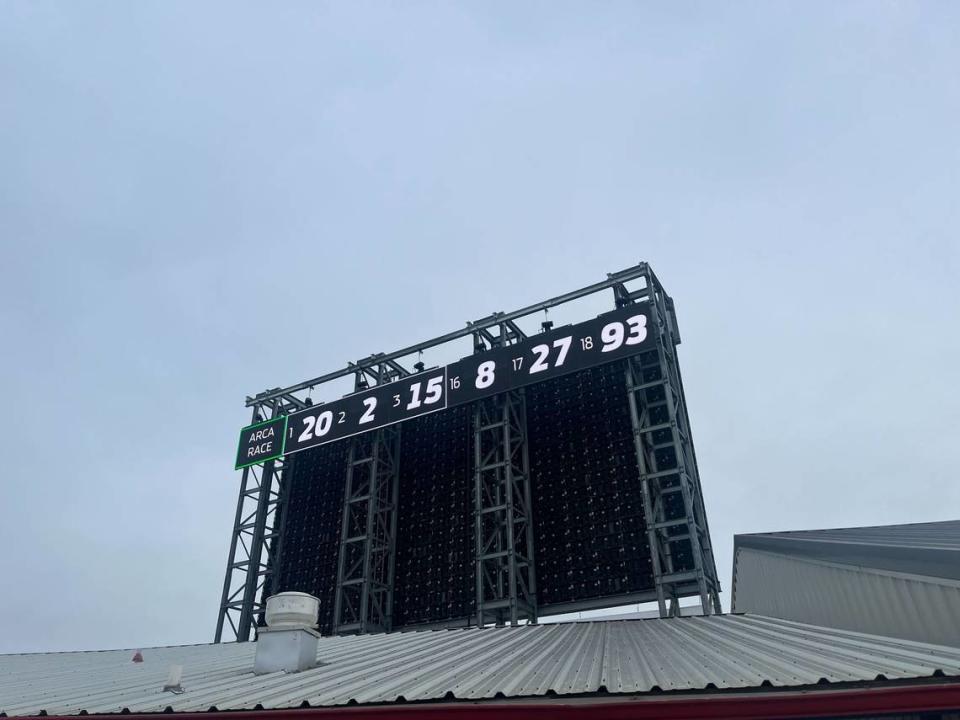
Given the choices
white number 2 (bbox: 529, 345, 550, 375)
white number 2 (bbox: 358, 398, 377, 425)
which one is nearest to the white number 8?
white number 2 (bbox: 529, 345, 550, 375)

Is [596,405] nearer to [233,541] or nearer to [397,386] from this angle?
[397,386]

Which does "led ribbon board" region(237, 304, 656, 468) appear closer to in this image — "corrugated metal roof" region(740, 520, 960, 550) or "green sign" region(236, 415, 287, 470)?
"green sign" region(236, 415, 287, 470)

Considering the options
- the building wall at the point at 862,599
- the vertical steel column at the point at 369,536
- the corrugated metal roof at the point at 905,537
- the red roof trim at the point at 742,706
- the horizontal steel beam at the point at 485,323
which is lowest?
the red roof trim at the point at 742,706

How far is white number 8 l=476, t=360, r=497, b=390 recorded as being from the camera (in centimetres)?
2632

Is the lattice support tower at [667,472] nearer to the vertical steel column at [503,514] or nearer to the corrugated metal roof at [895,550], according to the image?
the corrugated metal roof at [895,550]

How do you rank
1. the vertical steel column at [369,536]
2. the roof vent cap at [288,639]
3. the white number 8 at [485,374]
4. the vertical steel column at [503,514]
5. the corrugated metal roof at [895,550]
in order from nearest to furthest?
the corrugated metal roof at [895,550], the roof vent cap at [288,639], the vertical steel column at [503,514], the vertical steel column at [369,536], the white number 8 at [485,374]

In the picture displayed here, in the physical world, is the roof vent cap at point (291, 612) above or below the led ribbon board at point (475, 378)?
below

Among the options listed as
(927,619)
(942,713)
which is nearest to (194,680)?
(942,713)

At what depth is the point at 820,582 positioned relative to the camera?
1328 cm

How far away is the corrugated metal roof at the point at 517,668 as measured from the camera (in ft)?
24.3

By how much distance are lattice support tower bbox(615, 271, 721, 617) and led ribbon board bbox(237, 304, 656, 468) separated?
2.99ft

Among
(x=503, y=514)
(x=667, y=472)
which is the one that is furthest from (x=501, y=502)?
(x=667, y=472)

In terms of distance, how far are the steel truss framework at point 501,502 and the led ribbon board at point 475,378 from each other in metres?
0.85

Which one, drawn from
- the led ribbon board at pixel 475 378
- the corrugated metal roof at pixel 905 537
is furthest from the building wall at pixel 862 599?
the led ribbon board at pixel 475 378
